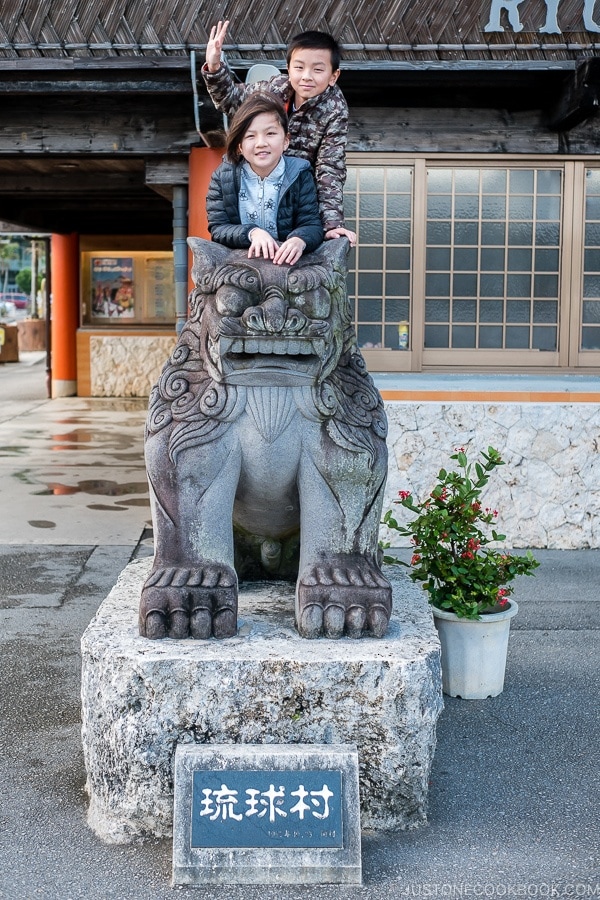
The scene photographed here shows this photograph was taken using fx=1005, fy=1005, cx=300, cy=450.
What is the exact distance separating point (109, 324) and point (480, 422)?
32.9 ft

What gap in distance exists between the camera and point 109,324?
15336 millimetres

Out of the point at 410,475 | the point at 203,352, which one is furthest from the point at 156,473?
the point at 410,475

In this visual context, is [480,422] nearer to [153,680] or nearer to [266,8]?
[266,8]

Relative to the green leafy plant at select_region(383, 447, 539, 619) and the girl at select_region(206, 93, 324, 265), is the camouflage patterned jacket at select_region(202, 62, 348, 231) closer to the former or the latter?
the girl at select_region(206, 93, 324, 265)

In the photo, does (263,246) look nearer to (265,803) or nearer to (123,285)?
(265,803)

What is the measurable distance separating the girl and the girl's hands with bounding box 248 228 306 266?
0.05 meters

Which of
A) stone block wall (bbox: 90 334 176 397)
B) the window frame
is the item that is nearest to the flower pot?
the window frame

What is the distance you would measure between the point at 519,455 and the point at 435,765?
3.32 metres

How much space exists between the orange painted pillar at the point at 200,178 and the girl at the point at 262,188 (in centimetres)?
347

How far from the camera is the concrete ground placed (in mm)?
2629

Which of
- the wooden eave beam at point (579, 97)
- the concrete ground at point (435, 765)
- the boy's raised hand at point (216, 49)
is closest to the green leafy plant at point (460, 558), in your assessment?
the concrete ground at point (435, 765)

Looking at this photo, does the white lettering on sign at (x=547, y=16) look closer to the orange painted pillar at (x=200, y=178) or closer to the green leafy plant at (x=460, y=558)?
the orange painted pillar at (x=200, y=178)

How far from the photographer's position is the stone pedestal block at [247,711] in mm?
2799
